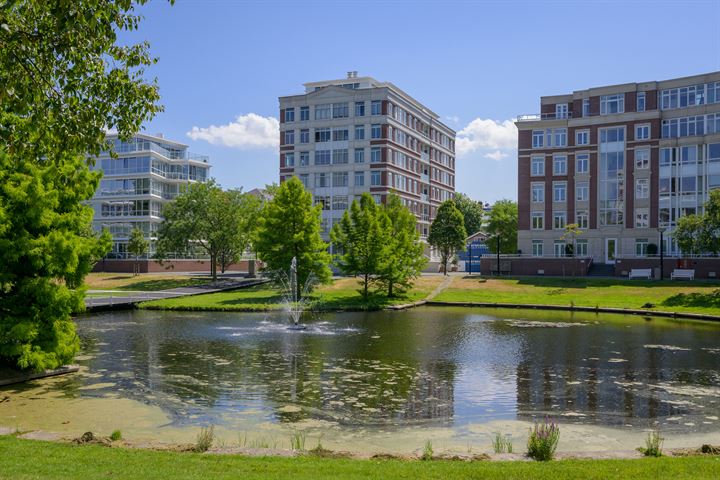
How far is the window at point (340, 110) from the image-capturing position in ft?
303

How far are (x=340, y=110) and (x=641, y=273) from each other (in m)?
48.0

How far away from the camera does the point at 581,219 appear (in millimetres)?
77812

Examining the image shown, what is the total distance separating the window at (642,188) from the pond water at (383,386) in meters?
40.3

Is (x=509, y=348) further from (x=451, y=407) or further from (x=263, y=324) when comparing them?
(x=263, y=324)

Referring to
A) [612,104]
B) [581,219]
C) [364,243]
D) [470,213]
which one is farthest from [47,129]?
[470,213]

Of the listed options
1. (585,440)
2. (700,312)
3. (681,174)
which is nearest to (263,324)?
(585,440)

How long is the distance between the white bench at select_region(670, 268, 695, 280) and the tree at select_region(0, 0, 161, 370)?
59.7 m

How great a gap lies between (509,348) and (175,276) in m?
57.9

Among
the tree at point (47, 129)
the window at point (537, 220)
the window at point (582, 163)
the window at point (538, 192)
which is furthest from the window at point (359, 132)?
the tree at point (47, 129)

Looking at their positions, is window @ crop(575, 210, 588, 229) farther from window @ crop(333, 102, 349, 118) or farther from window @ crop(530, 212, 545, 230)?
window @ crop(333, 102, 349, 118)

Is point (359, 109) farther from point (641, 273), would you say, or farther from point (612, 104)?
point (641, 273)

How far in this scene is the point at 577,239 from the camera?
7775 centimetres

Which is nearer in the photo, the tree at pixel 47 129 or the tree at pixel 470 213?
the tree at pixel 47 129

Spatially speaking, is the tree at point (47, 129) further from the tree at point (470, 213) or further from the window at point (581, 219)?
the tree at point (470, 213)
